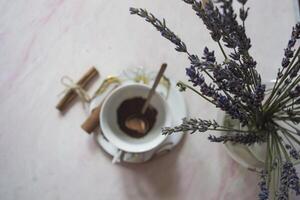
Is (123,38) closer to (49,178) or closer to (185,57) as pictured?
A: (185,57)

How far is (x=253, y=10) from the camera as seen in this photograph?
31.4 inches

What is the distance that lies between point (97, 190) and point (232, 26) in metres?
0.45

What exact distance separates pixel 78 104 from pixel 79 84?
4 cm

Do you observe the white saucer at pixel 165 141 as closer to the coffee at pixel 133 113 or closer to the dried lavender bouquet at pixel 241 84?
the coffee at pixel 133 113

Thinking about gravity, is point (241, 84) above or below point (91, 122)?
above

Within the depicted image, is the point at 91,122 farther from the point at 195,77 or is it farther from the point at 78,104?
the point at 195,77

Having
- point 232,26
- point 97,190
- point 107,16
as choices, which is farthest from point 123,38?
point 232,26

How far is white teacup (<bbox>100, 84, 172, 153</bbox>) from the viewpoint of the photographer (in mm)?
732

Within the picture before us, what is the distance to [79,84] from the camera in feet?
2.59

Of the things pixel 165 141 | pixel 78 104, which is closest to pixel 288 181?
pixel 165 141

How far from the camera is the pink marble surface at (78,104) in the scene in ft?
2.50

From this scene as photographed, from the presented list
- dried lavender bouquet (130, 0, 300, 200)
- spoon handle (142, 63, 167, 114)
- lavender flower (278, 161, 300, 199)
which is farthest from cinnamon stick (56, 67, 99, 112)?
lavender flower (278, 161, 300, 199)

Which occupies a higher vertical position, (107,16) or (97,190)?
(107,16)

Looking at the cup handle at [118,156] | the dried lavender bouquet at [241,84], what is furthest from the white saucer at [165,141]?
the dried lavender bouquet at [241,84]
